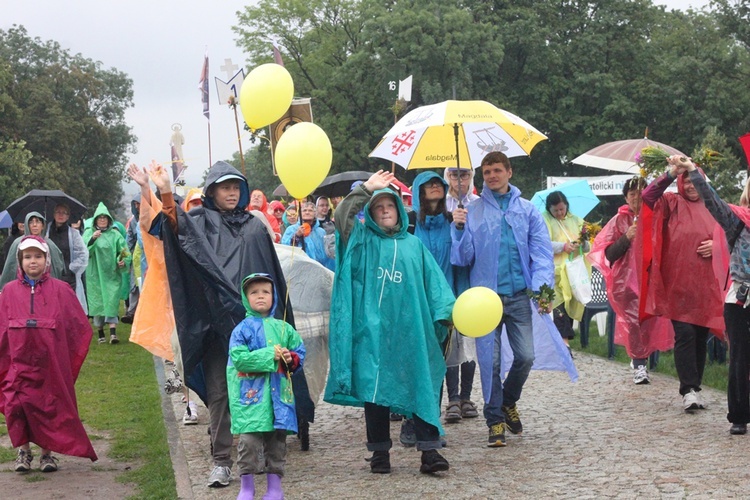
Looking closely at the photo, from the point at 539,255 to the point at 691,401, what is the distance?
218cm

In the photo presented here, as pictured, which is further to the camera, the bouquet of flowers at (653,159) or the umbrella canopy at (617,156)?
the umbrella canopy at (617,156)

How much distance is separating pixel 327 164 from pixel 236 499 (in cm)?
210

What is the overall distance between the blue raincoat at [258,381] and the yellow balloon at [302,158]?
36.1 inches

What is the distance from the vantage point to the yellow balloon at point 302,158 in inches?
272

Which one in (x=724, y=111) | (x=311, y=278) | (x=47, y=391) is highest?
(x=724, y=111)

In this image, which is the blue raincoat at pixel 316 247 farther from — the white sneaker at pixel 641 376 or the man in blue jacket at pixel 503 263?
the white sneaker at pixel 641 376

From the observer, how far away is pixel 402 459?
781 cm

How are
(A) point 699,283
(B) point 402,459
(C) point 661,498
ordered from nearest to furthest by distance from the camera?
1. (C) point 661,498
2. (B) point 402,459
3. (A) point 699,283

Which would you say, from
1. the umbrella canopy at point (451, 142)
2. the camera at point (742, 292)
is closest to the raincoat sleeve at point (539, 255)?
the umbrella canopy at point (451, 142)

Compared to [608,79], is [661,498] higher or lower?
lower

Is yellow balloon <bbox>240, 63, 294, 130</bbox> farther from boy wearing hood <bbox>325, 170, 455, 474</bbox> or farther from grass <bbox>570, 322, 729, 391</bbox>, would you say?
grass <bbox>570, 322, 729, 391</bbox>

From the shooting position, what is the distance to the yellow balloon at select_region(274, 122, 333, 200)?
6.91m

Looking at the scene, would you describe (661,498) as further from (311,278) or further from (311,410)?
(311,278)

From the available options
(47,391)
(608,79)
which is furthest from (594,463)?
(608,79)
